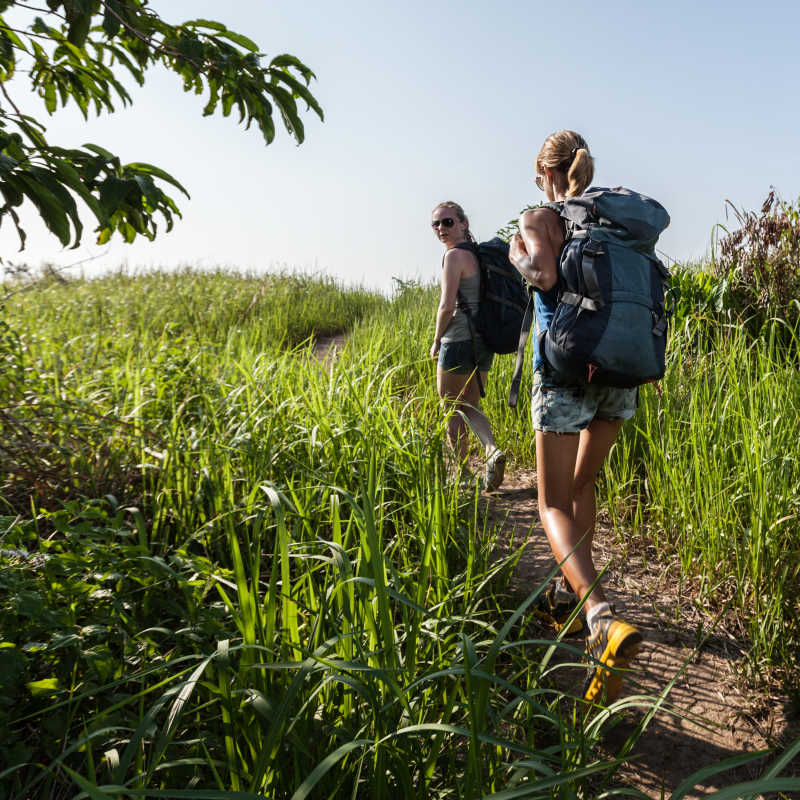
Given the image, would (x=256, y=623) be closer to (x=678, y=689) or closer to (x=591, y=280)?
(x=591, y=280)

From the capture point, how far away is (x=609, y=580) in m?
2.98

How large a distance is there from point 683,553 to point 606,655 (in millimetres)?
1189

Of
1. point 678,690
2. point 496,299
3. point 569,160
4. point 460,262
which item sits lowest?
point 678,690

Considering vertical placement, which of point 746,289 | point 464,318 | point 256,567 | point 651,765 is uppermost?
point 746,289

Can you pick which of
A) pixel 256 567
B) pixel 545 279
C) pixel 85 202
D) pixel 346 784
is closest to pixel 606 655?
pixel 346 784

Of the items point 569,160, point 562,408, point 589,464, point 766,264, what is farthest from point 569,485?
point 766,264

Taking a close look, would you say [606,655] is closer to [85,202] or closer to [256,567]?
[256,567]

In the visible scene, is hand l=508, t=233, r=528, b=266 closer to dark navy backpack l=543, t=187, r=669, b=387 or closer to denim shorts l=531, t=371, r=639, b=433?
dark navy backpack l=543, t=187, r=669, b=387

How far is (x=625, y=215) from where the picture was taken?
83.4 inches

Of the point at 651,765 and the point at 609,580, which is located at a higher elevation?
the point at 609,580

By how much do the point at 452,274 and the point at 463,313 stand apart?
290 mm

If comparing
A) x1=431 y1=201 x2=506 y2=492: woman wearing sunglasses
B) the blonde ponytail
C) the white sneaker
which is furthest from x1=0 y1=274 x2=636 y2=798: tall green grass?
the blonde ponytail

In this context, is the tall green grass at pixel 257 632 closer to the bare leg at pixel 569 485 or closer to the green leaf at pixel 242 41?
the bare leg at pixel 569 485

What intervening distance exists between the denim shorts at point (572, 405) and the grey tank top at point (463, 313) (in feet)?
5.81
